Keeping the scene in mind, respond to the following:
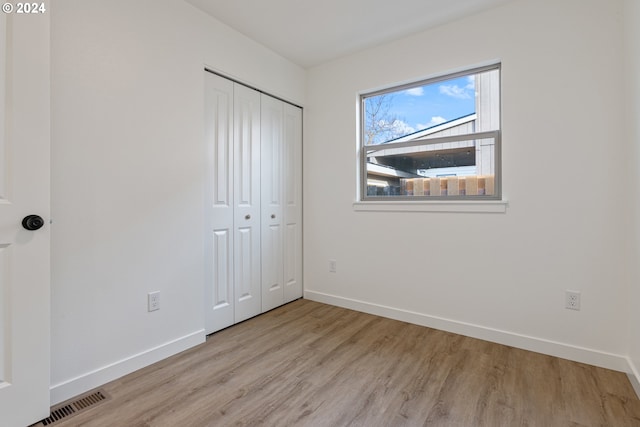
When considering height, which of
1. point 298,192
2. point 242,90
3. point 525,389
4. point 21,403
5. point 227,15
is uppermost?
point 227,15

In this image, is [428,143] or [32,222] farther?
[428,143]

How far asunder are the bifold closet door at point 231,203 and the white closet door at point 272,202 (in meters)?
0.08

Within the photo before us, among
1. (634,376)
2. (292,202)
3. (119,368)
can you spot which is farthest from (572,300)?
(119,368)

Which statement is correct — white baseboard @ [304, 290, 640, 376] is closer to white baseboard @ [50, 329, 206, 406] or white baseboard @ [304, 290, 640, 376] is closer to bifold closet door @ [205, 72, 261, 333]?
bifold closet door @ [205, 72, 261, 333]

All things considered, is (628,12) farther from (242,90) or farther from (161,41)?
(161,41)

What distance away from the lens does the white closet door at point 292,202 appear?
3.10 meters

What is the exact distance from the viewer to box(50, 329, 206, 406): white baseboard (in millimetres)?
1584

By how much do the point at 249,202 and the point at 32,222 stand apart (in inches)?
58.3

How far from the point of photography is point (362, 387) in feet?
5.65

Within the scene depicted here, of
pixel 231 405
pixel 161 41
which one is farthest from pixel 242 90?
pixel 231 405

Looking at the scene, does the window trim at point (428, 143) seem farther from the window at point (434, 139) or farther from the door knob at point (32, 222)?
the door knob at point (32, 222)

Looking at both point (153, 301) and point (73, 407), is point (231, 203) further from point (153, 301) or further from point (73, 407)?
point (73, 407)

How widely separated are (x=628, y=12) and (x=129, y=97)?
2.90 m

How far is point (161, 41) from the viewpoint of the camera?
2.00m
